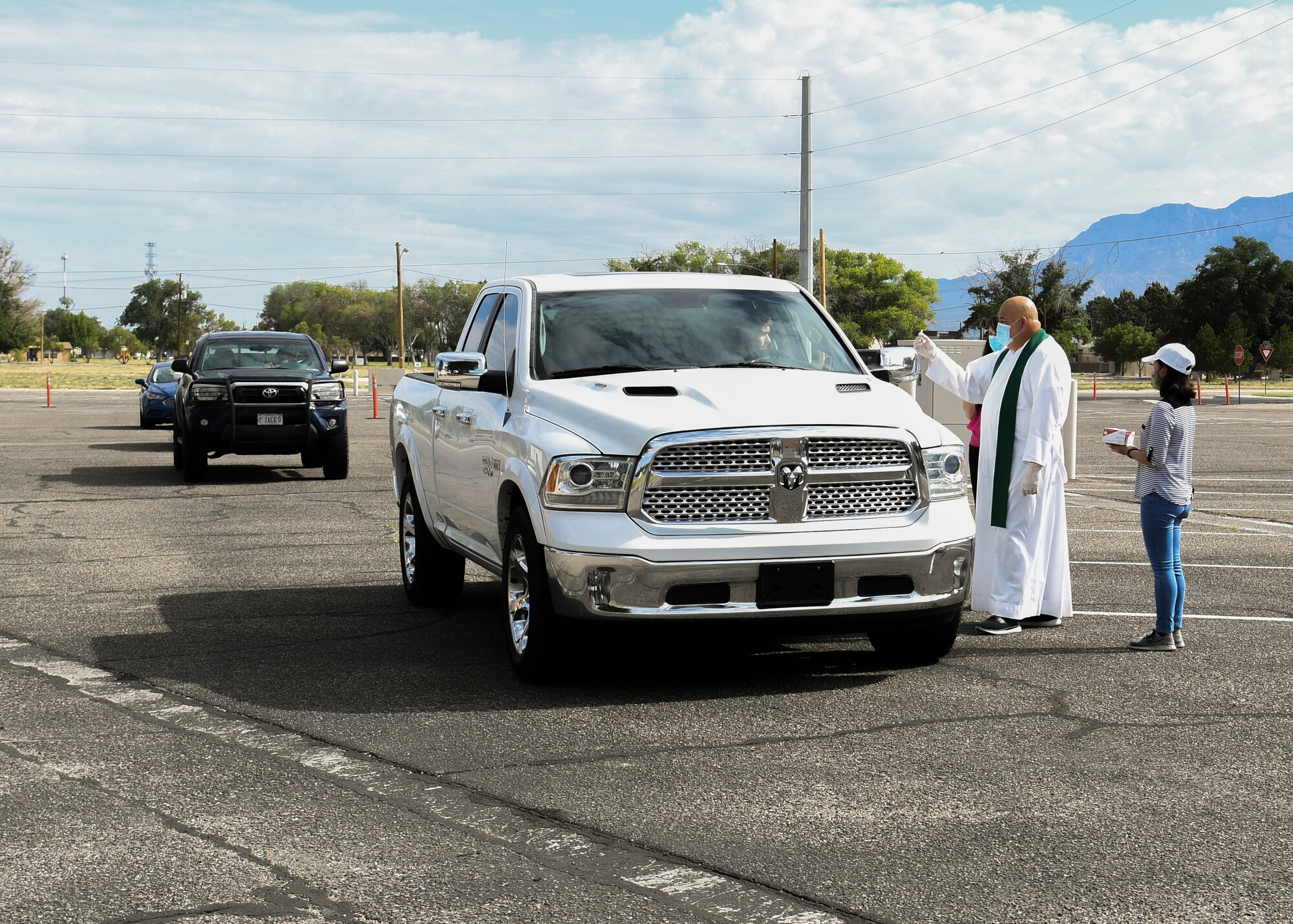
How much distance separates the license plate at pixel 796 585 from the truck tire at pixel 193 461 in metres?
13.3

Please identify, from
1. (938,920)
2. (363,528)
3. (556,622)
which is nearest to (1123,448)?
(556,622)

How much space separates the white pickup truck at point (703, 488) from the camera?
21.3 ft

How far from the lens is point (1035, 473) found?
8047mm

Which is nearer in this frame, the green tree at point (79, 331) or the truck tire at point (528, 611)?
the truck tire at point (528, 611)

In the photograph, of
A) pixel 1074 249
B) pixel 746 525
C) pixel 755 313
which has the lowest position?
pixel 746 525

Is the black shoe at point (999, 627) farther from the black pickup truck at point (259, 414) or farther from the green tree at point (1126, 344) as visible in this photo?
the green tree at point (1126, 344)

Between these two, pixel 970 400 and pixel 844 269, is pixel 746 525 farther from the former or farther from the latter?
pixel 844 269

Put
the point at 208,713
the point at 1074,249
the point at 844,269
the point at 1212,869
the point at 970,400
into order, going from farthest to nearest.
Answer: the point at 844,269 < the point at 1074,249 < the point at 970,400 < the point at 208,713 < the point at 1212,869

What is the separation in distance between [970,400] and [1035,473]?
1.10 metres

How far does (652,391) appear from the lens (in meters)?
6.99

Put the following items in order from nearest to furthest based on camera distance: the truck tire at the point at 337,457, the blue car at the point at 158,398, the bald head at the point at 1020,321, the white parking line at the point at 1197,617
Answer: the bald head at the point at 1020,321
the white parking line at the point at 1197,617
the truck tire at the point at 337,457
the blue car at the point at 158,398

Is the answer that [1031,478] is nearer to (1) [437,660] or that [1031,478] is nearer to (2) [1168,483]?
(2) [1168,483]

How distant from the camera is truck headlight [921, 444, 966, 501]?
695 cm

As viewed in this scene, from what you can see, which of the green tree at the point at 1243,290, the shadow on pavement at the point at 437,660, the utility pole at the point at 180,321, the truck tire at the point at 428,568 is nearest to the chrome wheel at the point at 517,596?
the shadow on pavement at the point at 437,660
